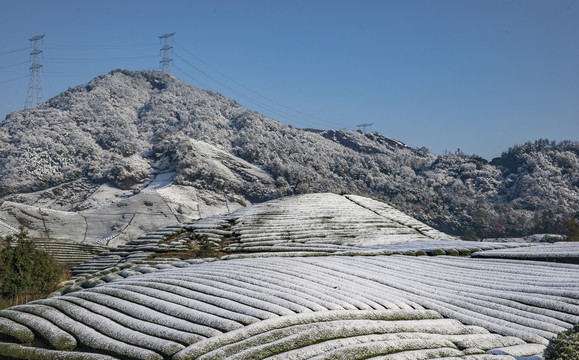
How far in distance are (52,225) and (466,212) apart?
104604 millimetres

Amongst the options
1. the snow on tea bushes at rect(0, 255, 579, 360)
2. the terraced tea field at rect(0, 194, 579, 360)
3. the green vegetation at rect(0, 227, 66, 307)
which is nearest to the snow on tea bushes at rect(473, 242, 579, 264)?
the terraced tea field at rect(0, 194, 579, 360)

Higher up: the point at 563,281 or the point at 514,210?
the point at 514,210

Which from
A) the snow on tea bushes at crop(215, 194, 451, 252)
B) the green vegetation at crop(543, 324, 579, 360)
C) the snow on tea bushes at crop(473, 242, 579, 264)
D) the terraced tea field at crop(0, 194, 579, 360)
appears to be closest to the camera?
the green vegetation at crop(543, 324, 579, 360)

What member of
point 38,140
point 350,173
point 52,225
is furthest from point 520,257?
point 38,140

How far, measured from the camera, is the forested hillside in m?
120

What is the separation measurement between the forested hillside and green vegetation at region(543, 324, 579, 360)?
9074 centimetres

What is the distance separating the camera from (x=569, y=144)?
17975cm

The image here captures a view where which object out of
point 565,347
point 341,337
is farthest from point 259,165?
point 565,347

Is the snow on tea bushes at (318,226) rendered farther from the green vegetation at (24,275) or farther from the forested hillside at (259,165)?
the forested hillside at (259,165)

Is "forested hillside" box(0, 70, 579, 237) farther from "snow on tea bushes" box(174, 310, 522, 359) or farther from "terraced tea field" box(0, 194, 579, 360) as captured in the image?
"snow on tea bushes" box(174, 310, 522, 359)

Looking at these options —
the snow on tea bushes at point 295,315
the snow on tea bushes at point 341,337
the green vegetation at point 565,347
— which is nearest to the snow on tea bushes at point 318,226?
the snow on tea bushes at point 295,315

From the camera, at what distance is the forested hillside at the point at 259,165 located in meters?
120

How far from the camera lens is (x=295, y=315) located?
16578 mm

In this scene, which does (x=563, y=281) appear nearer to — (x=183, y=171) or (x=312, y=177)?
(x=183, y=171)
